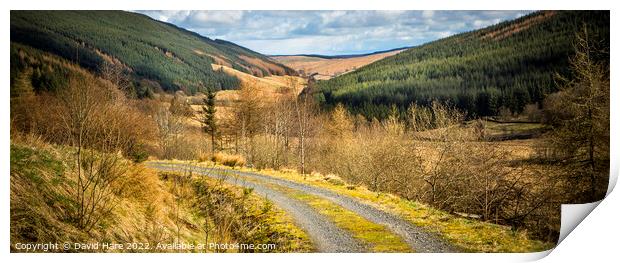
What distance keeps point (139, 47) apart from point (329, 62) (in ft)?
15.2

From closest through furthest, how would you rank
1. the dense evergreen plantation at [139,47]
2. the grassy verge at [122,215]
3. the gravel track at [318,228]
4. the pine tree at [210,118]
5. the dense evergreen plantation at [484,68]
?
the grassy verge at [122,215] → the gravel track at [318,228] → the dense evergreen plantation at [139,47] → the dense evergreen plantation at [484,68] → the pine tree at [210,118]

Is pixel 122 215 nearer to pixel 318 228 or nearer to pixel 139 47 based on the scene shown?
pixel 318 228

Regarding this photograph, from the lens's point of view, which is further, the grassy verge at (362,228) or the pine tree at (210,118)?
the pine tree at (210,118)

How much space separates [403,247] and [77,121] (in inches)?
234

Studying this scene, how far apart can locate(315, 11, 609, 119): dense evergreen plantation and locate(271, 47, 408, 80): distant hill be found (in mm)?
891

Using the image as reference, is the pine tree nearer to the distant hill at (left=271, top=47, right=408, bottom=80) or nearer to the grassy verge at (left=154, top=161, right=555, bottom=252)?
the distant hill at (left=271, top=47, right=408, bottom=80)

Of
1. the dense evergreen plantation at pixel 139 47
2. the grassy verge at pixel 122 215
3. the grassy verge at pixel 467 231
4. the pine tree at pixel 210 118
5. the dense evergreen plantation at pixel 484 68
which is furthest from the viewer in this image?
the pine tree at pixel 210 118

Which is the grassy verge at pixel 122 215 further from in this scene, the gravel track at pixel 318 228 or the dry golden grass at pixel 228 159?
the dry golden grass at pixel 228 159

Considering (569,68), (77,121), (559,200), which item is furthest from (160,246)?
(569,68)

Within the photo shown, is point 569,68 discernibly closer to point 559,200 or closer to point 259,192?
point 559,200

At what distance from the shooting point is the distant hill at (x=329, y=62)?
12539mm

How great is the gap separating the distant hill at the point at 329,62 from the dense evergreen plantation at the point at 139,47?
0.44 metres

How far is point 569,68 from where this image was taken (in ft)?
37.4

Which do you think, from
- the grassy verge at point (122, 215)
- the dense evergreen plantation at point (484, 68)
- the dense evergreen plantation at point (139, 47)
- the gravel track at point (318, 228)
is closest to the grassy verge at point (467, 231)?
the gravel track at point (318, 228)
